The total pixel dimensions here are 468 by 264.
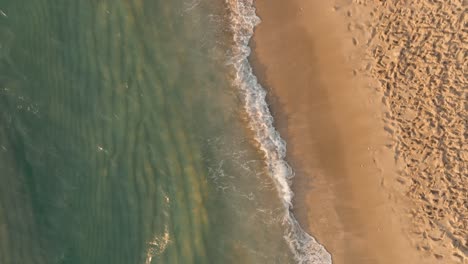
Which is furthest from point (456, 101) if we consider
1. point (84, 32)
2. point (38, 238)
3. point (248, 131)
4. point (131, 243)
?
point (38, 238)

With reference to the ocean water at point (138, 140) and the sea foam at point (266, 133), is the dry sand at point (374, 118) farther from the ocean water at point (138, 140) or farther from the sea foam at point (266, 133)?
the ocean water at point (138, 140)

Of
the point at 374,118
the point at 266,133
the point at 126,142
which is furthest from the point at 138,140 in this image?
the point at 374,118

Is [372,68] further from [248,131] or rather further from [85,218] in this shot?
[85,218]

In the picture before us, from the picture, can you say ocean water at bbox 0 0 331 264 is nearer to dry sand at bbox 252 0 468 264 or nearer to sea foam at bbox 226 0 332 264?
sea foam at bbox 226 0 332 264

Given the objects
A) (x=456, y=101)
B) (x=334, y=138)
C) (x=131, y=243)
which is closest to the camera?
(x=456, y=101)

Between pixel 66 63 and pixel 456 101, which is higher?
pixel 66 63

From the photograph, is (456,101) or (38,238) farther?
(38,238)

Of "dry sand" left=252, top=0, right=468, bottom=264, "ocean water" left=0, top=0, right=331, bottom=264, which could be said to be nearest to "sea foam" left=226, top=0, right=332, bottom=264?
"ocean water" left=0, top=0, right=331, bottom=264
